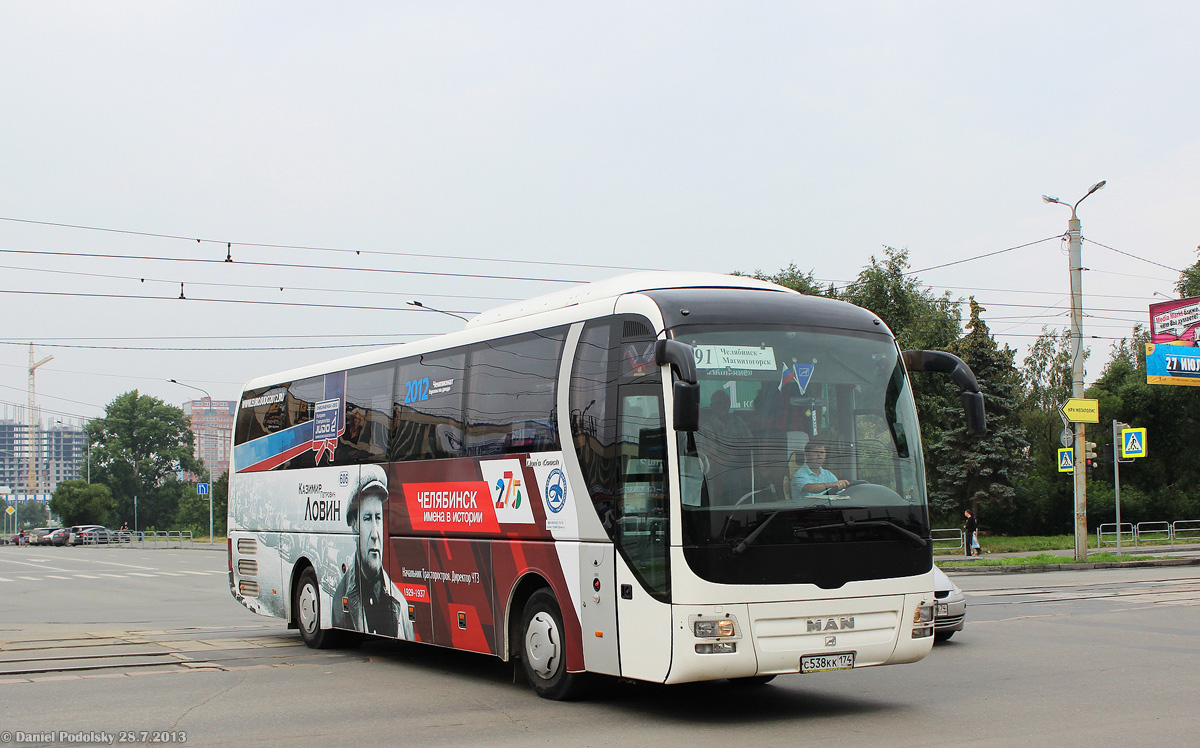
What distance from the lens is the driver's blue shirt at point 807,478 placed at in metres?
8.10

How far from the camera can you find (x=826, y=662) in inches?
318

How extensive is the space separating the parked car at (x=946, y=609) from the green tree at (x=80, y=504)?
101 m

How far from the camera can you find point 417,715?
8570mm

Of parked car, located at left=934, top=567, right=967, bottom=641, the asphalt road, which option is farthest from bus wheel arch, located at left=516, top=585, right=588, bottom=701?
parked car, located at left=934, top=567, right=967, bottom=641

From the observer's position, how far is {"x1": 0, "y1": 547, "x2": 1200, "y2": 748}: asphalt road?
7684 millimetres

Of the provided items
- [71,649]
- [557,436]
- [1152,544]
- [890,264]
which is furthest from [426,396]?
[890,264]

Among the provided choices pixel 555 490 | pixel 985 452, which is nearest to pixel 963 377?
pixel 555 490

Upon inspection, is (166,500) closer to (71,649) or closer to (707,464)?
(71,649)

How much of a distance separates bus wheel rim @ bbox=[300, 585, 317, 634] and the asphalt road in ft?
1.06

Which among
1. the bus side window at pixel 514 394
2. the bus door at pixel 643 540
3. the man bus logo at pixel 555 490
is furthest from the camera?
the bus side window at pixel 514 394

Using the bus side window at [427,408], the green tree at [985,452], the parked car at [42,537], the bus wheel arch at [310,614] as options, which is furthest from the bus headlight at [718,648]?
the parked car at [42,537]

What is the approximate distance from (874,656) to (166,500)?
127465mm

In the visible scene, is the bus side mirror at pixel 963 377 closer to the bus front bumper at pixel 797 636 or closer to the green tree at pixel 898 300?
the bus front bumper at pixel 797 636

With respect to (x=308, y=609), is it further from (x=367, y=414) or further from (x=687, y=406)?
(x=687, y=406)
